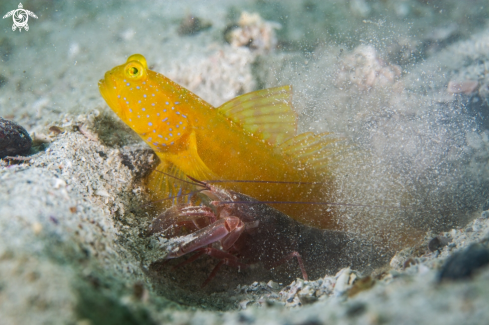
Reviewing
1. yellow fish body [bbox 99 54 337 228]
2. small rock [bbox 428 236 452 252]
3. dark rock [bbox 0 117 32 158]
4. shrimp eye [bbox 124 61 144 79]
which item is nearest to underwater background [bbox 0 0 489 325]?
small rock [bbox 428 236 452 252]

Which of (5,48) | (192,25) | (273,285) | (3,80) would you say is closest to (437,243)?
(273,285)

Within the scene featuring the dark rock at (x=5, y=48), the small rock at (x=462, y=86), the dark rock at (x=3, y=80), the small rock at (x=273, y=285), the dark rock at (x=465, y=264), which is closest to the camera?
the dark rock at (x=465, y=264)

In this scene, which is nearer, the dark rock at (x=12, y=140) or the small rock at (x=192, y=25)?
the dark rock at (x=12, y=140)

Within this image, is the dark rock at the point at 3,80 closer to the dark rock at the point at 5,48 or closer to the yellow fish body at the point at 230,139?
the dark rock at the point at 5,48

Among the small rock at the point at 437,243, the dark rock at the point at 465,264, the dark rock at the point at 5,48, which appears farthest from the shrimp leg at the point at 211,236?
the dark rock at the point at 5,48

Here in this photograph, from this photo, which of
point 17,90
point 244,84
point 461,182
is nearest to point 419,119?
point 461,182

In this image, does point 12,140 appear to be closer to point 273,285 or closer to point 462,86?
point 273,285
